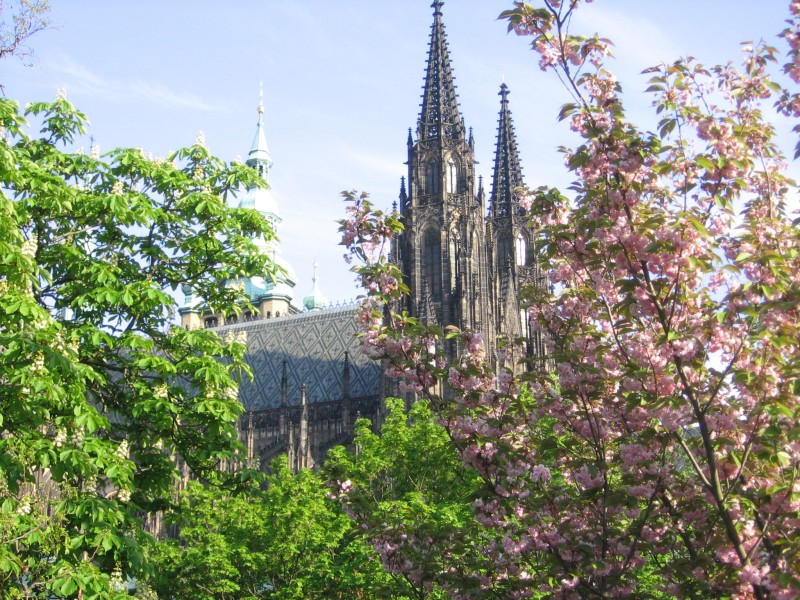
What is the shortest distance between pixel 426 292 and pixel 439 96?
11798 millimetres

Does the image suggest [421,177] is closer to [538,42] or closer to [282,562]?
[282,562]

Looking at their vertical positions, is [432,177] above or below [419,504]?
above

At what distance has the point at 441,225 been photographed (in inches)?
1982

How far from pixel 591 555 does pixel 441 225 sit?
41527 millimetres

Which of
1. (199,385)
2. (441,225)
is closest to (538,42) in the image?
(199,385)

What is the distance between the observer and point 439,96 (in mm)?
54156

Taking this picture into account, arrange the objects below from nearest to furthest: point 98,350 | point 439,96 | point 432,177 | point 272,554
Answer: point 98,350
point 272,554
point 432,177
point 439,96

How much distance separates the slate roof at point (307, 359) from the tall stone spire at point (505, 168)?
34.7ft

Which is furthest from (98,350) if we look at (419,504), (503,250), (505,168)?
(505,168)

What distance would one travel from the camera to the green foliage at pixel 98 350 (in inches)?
434

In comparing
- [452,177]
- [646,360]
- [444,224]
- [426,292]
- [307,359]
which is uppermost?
[452,177]

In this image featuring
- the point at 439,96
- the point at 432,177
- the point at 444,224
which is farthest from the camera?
the point at 439,96

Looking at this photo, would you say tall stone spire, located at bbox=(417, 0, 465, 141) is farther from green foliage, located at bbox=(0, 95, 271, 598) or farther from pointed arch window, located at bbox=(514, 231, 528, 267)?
green foliage, located at bbox=(0, 95, 271, 598)

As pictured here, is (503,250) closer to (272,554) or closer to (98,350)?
(272,554)
